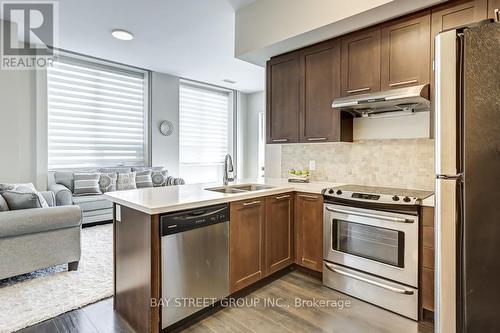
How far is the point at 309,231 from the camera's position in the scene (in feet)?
9.25

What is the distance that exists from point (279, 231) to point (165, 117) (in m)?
4.29

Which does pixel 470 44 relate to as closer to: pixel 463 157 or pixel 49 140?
pixel 463 157

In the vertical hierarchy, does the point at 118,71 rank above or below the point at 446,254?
above

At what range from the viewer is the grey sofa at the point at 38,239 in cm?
246

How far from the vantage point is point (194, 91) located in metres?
6.96

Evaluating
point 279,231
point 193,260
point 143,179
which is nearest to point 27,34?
point 143,179

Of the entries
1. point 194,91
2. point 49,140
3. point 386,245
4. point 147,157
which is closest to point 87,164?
point 49,140

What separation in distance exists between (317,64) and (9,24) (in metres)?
4.14

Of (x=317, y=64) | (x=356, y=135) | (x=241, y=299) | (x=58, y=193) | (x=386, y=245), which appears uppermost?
(x=317, y=64)

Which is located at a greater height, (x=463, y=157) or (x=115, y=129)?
(x=115, y=129)

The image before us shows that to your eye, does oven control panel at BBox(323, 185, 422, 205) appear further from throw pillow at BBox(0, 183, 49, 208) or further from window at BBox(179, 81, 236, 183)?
window at BBox(179, 81, 236, 183)

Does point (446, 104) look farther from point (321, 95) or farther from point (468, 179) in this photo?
point (321, 95)

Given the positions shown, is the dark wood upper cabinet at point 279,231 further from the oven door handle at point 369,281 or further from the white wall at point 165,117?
the white wall at point 165,117

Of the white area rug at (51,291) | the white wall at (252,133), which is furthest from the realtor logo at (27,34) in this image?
the white wall at (252,133)
